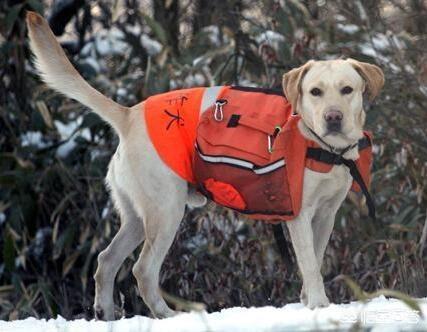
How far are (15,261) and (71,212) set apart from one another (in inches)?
20.3

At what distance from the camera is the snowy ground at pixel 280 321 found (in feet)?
9.37

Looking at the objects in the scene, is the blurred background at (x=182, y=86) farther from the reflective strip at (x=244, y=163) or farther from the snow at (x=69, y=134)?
the reflective strip at (x=244, y=163)

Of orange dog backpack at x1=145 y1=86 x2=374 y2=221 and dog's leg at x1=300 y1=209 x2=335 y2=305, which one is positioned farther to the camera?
dog's leg at x1=300 y1=209 x2=335 y2=305

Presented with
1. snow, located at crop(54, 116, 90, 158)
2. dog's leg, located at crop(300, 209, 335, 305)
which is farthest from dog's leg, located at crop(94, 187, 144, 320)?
snow, located at crop(54, 116, 90, 158)

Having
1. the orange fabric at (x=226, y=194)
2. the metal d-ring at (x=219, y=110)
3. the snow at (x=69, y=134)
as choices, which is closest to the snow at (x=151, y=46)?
the snow at (x=69, y=134)

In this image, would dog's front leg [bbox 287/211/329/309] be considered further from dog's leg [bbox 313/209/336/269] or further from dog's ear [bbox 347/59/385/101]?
dog's ear [bbox 347/59/385/101]

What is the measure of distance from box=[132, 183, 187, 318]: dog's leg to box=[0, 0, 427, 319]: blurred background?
4.53 ft

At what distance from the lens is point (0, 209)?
7.17 m

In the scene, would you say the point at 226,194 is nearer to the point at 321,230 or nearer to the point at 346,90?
the point at 321,230

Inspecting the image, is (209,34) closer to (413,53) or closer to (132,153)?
(413,53)

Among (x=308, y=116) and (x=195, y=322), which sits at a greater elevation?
(x=308, y=116)

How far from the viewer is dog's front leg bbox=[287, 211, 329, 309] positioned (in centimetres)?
412

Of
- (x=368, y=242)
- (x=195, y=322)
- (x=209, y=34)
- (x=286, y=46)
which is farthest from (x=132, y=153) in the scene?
(x=209, y=34)

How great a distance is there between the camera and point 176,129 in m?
4.53
